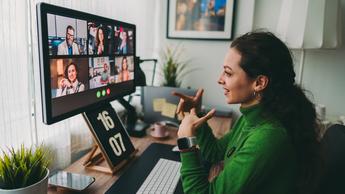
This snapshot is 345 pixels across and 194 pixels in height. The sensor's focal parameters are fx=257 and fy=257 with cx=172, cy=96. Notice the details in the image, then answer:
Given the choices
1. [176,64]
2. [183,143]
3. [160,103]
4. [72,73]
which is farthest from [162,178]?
[176,64]

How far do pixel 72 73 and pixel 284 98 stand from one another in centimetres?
77

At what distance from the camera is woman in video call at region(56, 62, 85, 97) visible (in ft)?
Answer: 2.96

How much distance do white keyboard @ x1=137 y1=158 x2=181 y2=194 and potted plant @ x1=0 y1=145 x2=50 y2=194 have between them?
344 millimetres

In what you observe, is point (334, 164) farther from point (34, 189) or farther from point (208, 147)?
point (34, 189)

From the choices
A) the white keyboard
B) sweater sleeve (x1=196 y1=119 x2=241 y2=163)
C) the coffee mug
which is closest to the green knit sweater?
the white keyboard

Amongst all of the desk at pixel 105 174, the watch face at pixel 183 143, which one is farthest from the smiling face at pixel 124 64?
the watch face at pixel 183 143

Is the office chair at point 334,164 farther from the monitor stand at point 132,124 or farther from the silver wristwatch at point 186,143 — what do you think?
the monitor stand at point 132,124

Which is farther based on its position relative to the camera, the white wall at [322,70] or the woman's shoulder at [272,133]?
the white wall at [322,70]

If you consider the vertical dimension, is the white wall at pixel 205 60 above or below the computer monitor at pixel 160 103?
above

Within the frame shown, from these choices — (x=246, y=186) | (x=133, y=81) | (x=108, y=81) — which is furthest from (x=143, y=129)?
(x=246, y=186)

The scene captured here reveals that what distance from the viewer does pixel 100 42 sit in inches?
42.4

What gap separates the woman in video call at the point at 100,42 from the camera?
106cm

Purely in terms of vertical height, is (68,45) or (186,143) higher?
(68,45)

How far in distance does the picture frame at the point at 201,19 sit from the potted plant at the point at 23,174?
5.22ft
